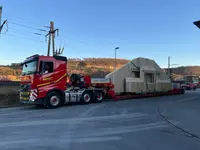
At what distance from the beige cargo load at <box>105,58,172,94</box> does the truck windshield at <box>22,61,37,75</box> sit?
7334 mm

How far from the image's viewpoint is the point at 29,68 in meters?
11.6

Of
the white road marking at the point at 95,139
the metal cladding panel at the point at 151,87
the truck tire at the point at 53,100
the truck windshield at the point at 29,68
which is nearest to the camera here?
the white road marking at the point at 95,139

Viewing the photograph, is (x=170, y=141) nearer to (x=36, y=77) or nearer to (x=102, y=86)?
(x=36, y=77)

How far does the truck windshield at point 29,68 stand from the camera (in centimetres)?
1121

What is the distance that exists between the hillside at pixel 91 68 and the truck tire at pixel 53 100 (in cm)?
360

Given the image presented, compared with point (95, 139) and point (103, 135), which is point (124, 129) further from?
point (95, 139)

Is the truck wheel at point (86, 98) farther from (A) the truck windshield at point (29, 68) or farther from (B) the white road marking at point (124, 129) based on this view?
(B) the white road marking at point (124, 129)

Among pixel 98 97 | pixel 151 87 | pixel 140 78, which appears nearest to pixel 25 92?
pixel 98 97

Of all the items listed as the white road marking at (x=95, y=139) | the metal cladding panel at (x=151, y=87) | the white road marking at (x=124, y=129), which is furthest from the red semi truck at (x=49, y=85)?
the metal cladding panel at (x=151, y=87)

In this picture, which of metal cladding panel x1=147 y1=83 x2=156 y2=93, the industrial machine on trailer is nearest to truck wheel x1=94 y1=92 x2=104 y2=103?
the industrial machine on trailer

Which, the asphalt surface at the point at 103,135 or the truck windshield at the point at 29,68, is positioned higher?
the truck windshield at the point at 29,68

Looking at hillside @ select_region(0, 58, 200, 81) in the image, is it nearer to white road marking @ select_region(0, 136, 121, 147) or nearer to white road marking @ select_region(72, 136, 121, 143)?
white road marking @ select_region(0, 136, 121, 147)

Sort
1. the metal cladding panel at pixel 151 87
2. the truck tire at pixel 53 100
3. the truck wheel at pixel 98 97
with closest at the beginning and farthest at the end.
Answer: the truck tire at pixel 53 100 < the truck wheel at pixel 98 97 < the metal cladding panel at pixel 151 87

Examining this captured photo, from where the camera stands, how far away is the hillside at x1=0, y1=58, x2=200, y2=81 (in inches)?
1672
